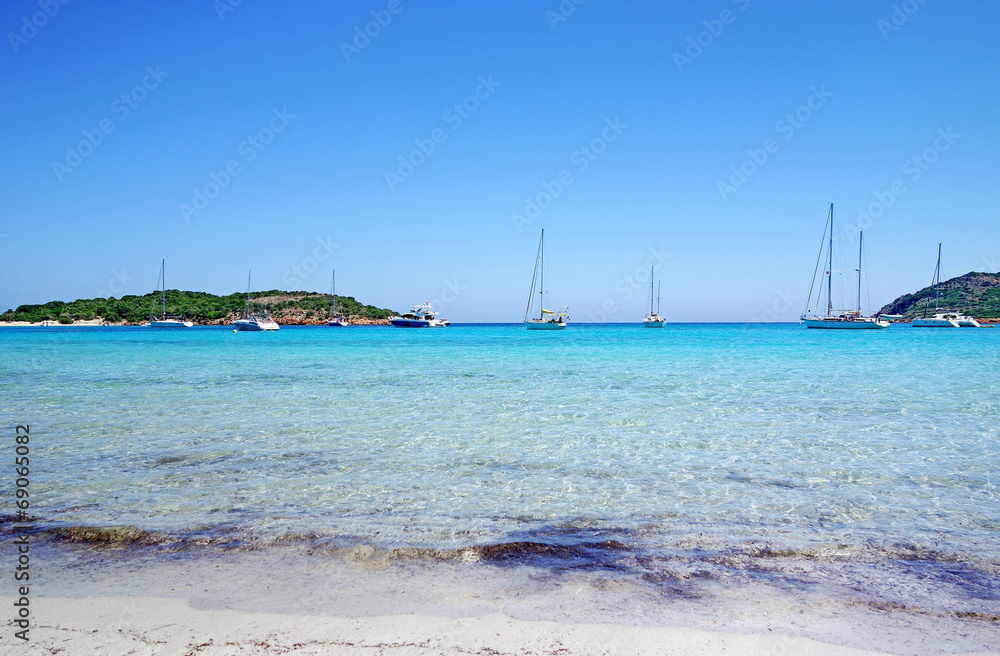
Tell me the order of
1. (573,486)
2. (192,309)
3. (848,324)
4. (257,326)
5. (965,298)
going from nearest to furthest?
1. (573,486)
2. (848,324)
3. (257,326)
4. (965,298)
5. (192,309)

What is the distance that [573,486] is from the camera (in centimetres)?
681

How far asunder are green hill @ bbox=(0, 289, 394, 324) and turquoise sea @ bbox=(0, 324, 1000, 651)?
141 meters

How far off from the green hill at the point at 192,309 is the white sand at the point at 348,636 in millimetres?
147879

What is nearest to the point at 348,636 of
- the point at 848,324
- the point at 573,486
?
the point at 573,486

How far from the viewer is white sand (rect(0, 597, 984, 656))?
3.20 metres

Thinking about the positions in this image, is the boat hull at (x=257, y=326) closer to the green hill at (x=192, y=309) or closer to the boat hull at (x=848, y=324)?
the green hill at (x=192, y=309)

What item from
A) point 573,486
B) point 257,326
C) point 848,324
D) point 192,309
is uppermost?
point 192,309

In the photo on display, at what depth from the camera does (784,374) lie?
20.8 metres

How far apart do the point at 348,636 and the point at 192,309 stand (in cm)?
15998

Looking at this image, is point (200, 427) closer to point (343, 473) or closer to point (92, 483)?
point (92, 483)

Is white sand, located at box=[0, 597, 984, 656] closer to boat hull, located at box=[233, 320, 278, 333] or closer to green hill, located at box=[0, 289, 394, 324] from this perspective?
boat hull, located at box=[233, 320, 278, 333]

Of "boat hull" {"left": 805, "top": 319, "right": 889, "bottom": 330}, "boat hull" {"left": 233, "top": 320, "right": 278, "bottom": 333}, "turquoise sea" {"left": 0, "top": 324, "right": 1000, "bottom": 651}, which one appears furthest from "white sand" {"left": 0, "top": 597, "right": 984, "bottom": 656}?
"boat hull" {"left": 233, "top": 320, "right": 278, "bottom": 333}

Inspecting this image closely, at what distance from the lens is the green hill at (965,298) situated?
131125mm

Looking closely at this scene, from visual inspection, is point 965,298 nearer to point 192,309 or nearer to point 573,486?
point 573,486
